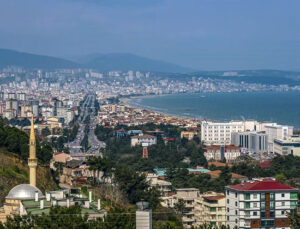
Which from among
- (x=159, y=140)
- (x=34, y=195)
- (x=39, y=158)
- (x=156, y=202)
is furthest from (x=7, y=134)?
(x=159, y=140)

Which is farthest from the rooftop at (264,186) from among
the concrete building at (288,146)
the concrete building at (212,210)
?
the concrete building at (288,146)

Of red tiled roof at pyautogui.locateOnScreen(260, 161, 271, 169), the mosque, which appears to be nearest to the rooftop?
the mosque

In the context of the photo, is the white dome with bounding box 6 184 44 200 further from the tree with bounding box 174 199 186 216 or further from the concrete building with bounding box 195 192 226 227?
the tree with bounding box 174 199 186 216

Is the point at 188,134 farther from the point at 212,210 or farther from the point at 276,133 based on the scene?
the point at 212,210

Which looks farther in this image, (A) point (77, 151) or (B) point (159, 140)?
(B) point (159, 140)

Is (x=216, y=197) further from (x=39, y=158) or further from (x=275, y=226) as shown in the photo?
(x=39, y=158)

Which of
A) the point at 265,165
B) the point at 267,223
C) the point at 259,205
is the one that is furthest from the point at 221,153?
the point at 267,223
